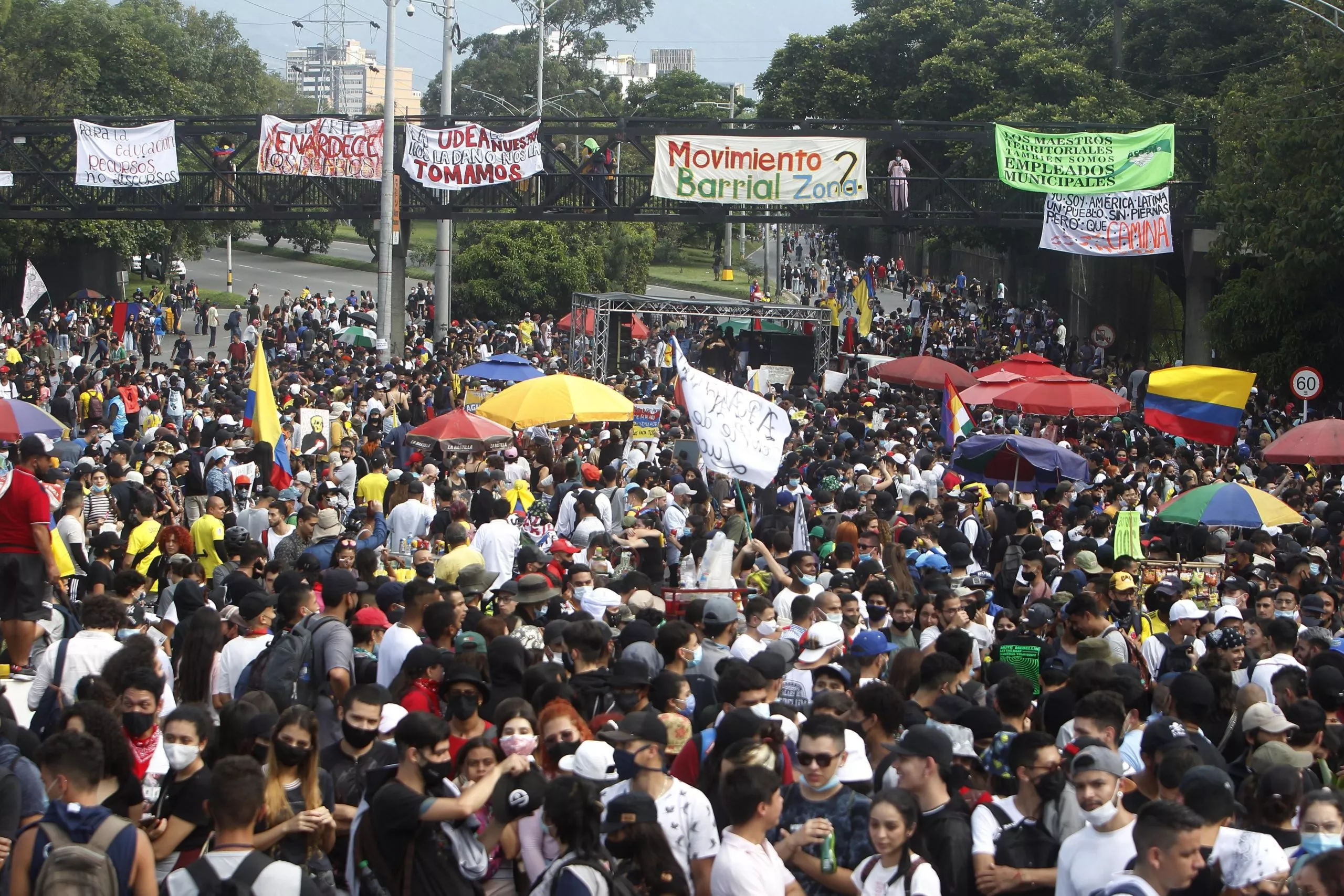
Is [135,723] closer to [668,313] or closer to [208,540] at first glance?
[208,540]

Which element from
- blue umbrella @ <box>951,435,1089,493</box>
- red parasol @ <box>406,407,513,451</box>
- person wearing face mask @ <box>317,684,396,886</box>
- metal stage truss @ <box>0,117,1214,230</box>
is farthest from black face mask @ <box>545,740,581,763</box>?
metal stage truss @ <box>0,117,1214,230</box>

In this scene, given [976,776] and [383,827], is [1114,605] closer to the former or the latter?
[976,776]

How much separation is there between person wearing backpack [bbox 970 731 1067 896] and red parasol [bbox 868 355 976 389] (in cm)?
1641

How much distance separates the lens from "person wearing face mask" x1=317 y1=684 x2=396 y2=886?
232 inches

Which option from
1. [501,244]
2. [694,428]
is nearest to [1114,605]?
[694,428]

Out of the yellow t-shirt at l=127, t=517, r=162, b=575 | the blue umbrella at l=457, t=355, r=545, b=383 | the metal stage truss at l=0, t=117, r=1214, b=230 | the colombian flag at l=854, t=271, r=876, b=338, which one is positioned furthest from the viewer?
the colombian flag at l=854, t=271, r=876, b=338

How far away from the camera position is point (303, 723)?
5.65m

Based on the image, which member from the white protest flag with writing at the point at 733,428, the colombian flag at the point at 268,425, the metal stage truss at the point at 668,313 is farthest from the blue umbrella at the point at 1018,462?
the metal stage truss at the point at 668,313

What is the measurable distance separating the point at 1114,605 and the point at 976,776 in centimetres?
451

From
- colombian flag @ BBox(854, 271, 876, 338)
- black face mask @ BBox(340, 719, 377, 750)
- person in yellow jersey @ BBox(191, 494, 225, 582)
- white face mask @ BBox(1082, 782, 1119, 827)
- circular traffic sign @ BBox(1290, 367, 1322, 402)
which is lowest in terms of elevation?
person in yellow jersey @ BBox(191, 494, 225, 582)

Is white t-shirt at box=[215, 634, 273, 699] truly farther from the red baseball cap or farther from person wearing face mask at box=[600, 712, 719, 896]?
person wearing face mask at box=[600, 712, 719, 896]

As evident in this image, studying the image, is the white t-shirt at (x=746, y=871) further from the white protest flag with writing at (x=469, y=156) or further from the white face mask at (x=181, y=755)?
the white protest flag with writing at (x=469, y=156)

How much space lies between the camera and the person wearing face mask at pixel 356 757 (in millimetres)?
5891

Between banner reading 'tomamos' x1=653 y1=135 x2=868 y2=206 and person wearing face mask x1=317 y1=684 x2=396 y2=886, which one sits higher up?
banner reading 'tomamos' x1=653 y1=135 x2=868 y2=206
